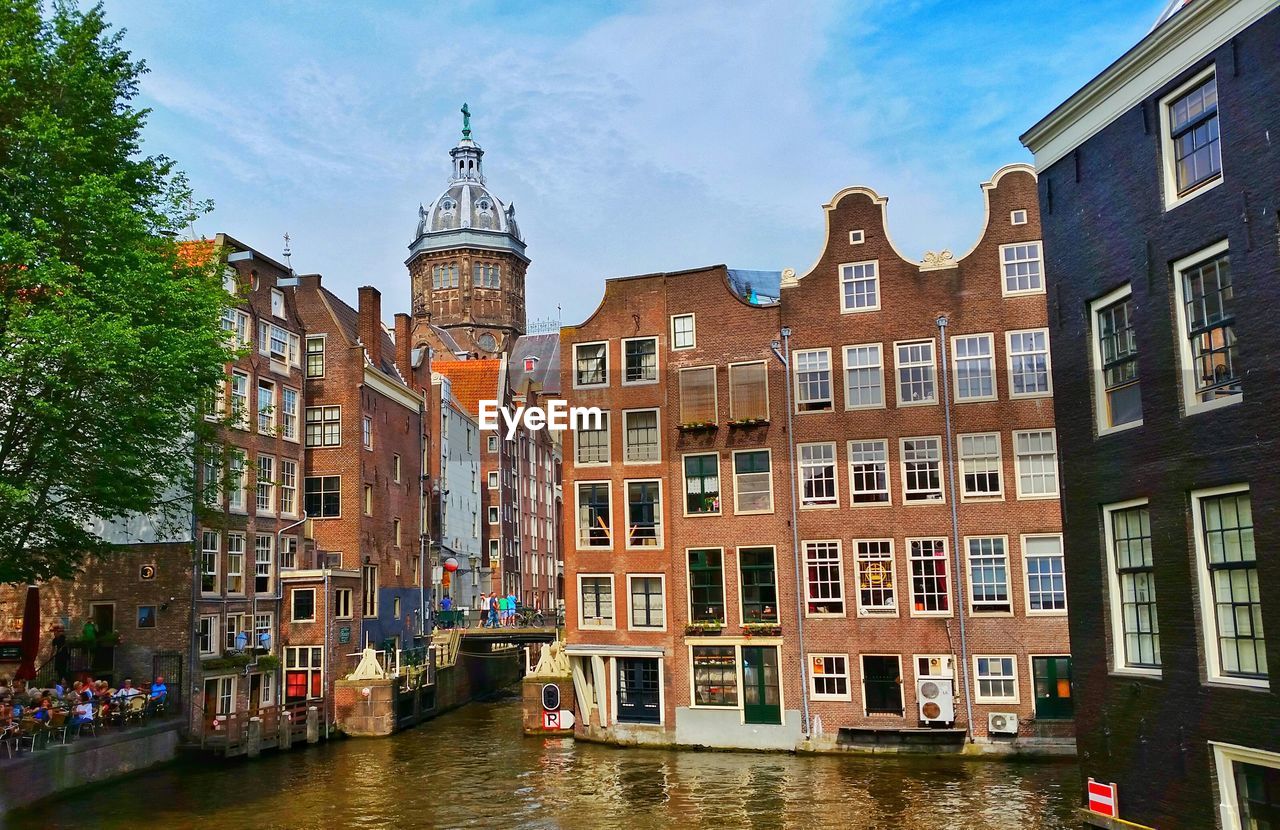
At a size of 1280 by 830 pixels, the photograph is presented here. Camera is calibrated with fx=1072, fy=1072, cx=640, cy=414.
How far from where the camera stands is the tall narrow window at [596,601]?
3791 cm

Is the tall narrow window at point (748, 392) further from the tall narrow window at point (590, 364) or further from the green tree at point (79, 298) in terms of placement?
the green tree at point (79, 298)

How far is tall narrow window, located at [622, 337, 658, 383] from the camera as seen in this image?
126 feet

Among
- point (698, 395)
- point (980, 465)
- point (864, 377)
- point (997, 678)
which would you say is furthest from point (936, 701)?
point (698, 395)

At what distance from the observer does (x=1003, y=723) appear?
A: 106ft

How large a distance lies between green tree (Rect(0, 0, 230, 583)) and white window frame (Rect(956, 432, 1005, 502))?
22352 mm

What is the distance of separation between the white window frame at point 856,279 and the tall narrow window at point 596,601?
1250cm

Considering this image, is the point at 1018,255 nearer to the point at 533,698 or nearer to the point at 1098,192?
the point at 1098,192

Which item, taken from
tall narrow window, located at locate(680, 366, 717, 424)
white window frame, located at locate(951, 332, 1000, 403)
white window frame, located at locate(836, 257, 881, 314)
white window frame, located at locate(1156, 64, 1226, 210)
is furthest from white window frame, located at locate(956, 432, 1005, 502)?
white window frame, located at locate(1156, 64, 1226, 210)

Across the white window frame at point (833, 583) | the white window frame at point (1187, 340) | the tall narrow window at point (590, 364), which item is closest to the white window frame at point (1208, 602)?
the white window frame at point (1187, 340)

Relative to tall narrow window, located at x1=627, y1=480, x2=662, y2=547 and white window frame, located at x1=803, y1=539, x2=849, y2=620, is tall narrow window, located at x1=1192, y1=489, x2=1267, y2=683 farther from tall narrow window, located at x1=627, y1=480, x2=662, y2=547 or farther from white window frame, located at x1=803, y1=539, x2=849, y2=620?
tall narrow window, located at x1=627, y1=480, x2=662, y2=547

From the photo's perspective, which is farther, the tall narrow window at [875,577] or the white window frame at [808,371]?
the white window frame at [808,371]

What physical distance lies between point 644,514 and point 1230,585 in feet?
82.7

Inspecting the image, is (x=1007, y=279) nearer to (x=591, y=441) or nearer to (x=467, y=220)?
(x=591, y=441)

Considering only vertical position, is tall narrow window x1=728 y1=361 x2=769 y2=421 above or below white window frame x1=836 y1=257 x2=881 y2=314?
below
